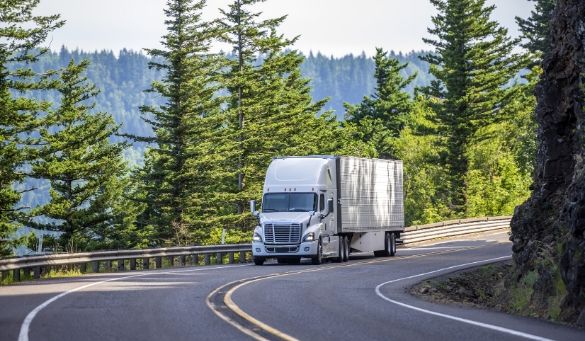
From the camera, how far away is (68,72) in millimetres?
61406

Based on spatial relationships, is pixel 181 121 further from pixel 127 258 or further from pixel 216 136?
pixel 127 258

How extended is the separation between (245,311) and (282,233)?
17.6m

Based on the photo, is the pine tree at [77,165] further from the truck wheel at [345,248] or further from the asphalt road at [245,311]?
the asphalt road at [245,311]

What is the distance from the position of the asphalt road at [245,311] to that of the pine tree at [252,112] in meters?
38.2

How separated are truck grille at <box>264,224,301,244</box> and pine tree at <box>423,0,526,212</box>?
4237 centimetres

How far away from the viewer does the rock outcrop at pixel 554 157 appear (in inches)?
767

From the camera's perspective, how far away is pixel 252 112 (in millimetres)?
69375

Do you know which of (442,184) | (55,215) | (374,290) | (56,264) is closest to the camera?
(374,290)

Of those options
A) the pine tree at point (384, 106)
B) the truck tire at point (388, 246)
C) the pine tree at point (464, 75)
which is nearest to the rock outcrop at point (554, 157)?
the truck tire at point (388, 246)

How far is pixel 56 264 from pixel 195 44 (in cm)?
3304

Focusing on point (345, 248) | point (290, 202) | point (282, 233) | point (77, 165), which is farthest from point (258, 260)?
point (77, 165)

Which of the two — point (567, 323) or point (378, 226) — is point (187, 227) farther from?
point (567, 323)

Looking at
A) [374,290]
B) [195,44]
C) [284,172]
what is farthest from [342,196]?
[195,44]

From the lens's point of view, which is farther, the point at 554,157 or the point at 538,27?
the point at 538,27
